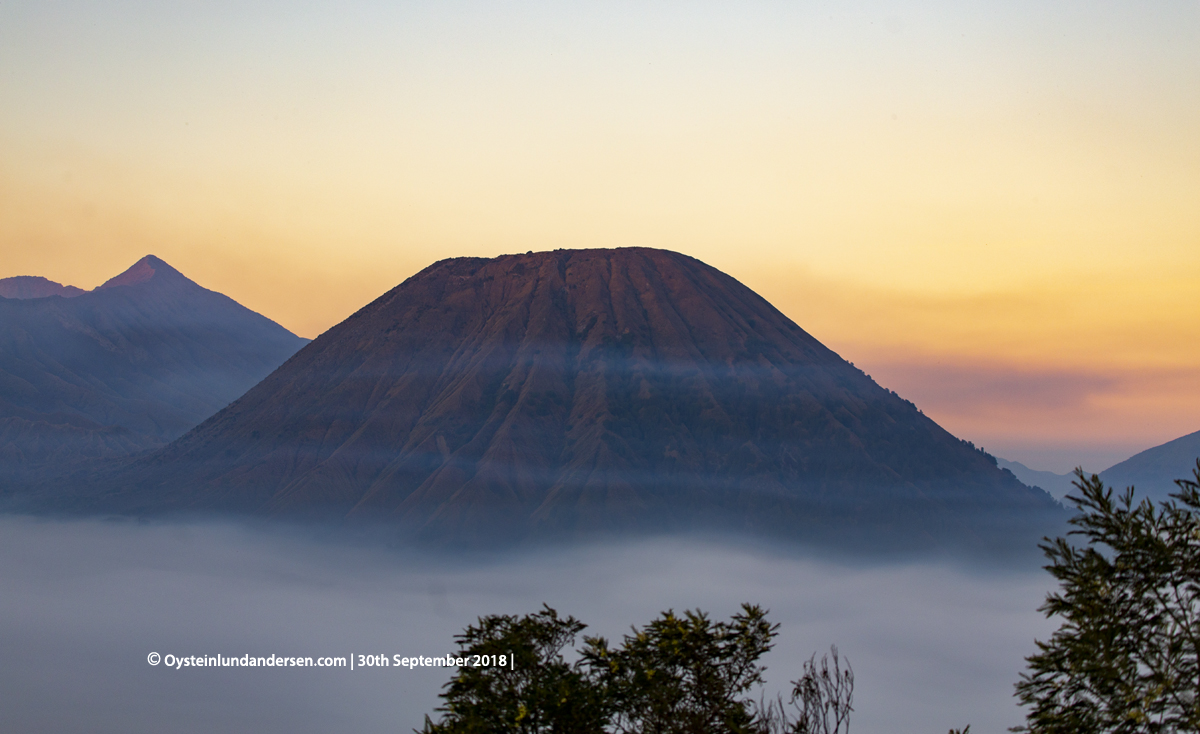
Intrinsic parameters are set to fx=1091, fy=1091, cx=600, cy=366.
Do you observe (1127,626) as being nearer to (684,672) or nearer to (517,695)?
(684,672)

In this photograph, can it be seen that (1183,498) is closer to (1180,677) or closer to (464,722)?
(1180,677)

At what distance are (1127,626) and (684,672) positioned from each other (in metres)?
13.0

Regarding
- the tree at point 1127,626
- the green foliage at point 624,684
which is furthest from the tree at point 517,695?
the tree at point 1127,626

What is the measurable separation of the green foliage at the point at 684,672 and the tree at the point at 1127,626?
9.20 meters

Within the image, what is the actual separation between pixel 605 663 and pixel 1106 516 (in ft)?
51.2

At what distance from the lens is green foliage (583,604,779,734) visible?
32031mm

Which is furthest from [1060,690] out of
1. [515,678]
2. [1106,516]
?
[515,678]

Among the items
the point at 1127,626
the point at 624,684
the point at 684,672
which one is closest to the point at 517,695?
the point at 624,684

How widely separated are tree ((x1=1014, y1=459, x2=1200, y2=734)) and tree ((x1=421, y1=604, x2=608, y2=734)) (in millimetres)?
12426

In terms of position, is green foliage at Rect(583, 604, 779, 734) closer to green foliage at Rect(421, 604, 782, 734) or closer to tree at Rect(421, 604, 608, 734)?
green foliage at Rect(421, 604, 782, 734)

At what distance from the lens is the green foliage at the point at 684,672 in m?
32.0

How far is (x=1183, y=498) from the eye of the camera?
2448 cm

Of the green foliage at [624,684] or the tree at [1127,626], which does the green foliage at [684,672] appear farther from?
the tree at [1127,626]

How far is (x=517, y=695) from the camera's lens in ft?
105
